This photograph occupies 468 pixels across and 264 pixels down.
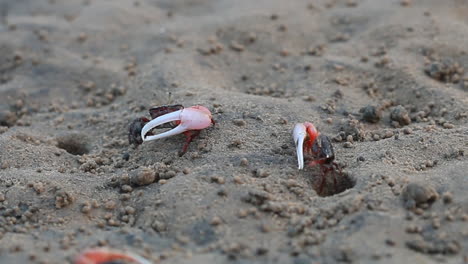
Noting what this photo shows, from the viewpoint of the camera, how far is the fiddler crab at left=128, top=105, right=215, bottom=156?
3236 millimetres

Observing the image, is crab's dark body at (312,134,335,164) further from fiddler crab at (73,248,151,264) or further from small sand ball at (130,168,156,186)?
fiddler crab at (73,248,151,264)

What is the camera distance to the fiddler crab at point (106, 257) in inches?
96.7

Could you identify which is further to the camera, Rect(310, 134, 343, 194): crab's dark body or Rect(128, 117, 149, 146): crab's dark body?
Rect(128, 117, 149, 146): crab's dark body

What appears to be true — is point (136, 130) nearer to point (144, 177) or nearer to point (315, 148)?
point (144, 177)

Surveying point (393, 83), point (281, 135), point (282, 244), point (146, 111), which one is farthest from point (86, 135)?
point (393, 83)

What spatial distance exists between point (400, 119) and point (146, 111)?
1534 mm

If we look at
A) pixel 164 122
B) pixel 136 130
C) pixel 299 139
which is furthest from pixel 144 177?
pixel 299 139

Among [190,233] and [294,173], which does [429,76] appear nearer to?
[294,173]

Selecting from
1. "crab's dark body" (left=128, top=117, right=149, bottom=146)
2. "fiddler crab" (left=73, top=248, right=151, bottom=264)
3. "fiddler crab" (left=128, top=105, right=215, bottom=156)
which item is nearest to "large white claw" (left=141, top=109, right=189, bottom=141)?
"fiddler crab" (left=128, top=105, right=215, bottom=156)

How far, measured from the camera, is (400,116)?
11.6 ft

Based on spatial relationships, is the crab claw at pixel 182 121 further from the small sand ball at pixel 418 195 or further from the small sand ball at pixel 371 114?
the small sand ball at pixel 418 195

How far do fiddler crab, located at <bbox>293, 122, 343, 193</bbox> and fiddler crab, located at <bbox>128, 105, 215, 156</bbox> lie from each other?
0.50 metres

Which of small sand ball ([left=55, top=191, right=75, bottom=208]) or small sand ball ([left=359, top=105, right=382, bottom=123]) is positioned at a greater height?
small sand ball ([left=55, top=191, right=75, bottom=208])

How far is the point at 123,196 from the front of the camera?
301 centimetres
